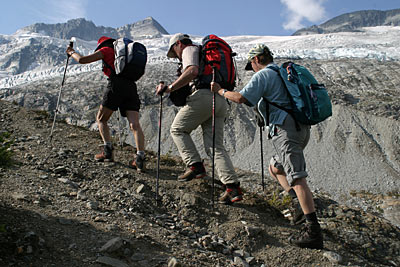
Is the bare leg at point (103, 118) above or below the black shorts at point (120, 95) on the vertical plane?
below

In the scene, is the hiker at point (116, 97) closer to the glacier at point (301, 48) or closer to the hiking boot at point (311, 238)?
the hiking boot at point (311, 238)

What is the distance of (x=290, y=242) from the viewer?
4020 mm

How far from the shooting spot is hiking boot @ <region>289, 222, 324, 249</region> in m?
3.79

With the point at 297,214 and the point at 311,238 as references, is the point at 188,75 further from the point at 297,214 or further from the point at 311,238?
the point at 311,238

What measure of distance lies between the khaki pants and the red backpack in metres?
0.21

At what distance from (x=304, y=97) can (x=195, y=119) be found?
1880 millimetres

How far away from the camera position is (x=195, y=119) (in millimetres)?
5062

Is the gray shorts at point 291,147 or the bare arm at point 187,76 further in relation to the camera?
the bare arm at point 187,76

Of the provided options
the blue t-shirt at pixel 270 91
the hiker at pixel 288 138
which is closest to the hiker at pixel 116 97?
the hiker at pixel 288 138

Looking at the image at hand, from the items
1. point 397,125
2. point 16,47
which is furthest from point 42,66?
point 397,125

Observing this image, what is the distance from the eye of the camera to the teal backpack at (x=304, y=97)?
369cm

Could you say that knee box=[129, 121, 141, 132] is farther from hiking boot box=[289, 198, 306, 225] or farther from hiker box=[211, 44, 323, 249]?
hiking boot box=[289, 198, 306, 225]

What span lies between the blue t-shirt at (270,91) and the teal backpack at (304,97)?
0.06 m

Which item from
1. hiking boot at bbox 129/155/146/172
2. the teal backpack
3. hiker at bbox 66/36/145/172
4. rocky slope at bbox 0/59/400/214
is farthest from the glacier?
the teal backpack
